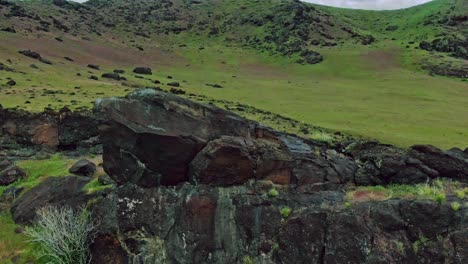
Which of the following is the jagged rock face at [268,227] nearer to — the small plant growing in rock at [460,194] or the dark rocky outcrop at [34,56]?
the small plant growing in rock at [460,194]

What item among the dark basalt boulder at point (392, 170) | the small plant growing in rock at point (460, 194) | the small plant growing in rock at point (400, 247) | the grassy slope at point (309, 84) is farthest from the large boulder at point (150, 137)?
the grassy slope at point (309, 84)

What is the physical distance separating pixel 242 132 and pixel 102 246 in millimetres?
8545

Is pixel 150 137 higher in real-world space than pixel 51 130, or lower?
higher

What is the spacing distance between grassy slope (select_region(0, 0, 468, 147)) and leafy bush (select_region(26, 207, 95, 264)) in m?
19.8

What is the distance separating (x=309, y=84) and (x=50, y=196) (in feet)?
221

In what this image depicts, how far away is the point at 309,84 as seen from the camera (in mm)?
85250

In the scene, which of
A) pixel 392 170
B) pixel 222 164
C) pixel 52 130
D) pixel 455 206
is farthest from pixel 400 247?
pixel 52 130

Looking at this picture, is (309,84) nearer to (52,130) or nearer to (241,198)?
(52,130)

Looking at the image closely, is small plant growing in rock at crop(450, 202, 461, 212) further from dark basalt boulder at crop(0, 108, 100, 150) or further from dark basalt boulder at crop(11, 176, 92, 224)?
dark basalt boulder at crop(0, 108, 100, 150)

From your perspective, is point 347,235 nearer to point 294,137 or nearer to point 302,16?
point 294,137

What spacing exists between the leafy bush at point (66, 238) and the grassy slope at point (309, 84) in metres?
19.8

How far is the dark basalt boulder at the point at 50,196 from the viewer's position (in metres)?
22.8

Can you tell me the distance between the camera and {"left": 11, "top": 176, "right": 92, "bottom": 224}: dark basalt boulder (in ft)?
74.9

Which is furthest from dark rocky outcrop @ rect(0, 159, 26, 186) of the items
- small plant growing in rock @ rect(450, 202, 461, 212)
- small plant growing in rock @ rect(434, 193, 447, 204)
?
small plant growing in rock @ rect(450, 202, 461, 212)
